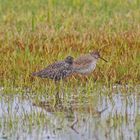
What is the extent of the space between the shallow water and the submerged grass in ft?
2.01

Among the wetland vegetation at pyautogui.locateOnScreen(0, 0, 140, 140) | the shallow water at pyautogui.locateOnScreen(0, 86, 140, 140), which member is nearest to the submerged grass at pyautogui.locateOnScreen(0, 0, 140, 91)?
the wetland vegetation at pyautogui.locateOnScreen(0, 0, 140, 140)

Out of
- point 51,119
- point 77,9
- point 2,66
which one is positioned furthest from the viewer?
point 77,9

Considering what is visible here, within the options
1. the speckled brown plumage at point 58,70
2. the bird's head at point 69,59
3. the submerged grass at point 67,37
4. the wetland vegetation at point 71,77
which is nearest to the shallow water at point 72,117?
the wetland vegetation at point 71,77

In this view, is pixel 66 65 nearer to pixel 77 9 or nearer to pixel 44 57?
pixel 44 57

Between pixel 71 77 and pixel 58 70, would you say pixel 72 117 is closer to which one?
pixel 58 70

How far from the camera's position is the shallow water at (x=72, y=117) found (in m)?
8.09

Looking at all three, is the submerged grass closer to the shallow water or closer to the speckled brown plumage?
the speckled brown plumage

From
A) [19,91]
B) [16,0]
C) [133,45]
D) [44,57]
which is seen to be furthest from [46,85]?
[16,0]

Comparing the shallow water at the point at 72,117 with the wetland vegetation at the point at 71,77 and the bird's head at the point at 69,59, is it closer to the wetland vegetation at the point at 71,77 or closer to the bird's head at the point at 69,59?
the wetland vegetation at the point at 71,77

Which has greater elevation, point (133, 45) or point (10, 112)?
point (133, 45)

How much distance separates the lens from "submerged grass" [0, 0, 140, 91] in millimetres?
11172

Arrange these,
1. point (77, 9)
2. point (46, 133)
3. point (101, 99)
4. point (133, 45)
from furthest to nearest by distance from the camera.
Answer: point (77, 9), point (133, 45), point (101, 99), point (46, 133)

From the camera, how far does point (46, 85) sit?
1062cm

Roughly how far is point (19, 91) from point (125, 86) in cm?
143
